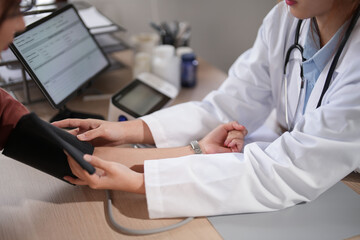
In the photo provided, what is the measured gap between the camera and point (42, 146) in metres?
0.73

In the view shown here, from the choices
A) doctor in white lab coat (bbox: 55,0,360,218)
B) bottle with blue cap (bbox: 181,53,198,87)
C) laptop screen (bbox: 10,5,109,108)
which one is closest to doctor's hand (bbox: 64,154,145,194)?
doctor in white lab coat (bbox: 55,0,360,218)

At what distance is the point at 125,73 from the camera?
1.56 meters

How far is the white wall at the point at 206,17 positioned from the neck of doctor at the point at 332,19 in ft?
3.47

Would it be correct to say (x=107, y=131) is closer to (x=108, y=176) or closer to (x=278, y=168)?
(x=108, y=176)

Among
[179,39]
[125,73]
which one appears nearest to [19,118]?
[125,73]

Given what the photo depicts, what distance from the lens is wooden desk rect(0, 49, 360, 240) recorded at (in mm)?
751

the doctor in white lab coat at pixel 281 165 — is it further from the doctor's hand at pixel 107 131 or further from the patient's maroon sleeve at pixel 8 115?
the patient's maroon sleeve at pixel 8 115

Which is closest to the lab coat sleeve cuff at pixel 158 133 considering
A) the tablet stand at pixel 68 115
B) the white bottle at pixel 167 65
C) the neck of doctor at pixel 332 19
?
the tablet stand at pixel 68 115

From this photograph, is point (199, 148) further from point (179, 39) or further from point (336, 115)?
point (179, 39)

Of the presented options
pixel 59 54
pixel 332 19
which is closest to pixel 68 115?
pixel 59 54

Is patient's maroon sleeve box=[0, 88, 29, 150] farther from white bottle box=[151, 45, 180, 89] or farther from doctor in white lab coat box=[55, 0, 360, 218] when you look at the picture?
white bottle box=[151, 45, 180, 89]

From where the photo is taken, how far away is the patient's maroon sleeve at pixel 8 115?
75 cm

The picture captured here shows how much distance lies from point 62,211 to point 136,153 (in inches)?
9.5

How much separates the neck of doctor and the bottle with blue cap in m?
0.60
